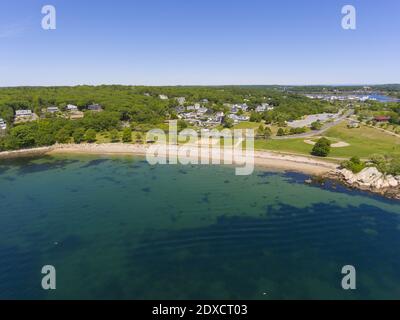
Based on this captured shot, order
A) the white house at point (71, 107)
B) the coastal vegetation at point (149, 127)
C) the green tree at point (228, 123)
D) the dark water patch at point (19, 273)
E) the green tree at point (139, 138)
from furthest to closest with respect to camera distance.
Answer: the white house at point (71, 107) < the green tree at point (228, 123) < the green tree at point (139, 138) < the coastal vegetation at point (149, 127) < the dark water patch at point (19, 273)

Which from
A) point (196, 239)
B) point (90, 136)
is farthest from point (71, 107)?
point (196, 239)

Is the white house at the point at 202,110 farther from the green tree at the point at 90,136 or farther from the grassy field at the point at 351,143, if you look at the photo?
the green tree at the point at 90,136

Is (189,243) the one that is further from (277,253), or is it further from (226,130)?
(226,130)

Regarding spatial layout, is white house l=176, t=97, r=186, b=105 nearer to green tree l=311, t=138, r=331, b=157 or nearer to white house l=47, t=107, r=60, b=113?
white house l=47, t=107, r=60, b=113

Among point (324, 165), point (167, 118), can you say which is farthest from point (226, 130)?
point (324, 165)

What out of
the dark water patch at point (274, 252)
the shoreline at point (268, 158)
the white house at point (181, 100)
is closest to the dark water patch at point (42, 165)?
the shoreline at point (268, 158)

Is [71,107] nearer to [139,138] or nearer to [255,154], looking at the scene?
[139,138]

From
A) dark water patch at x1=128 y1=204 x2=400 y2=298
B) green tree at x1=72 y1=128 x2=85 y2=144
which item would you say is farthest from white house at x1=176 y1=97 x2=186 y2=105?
dark water patch at x1=128 y1=204 x2=400 y2=298
